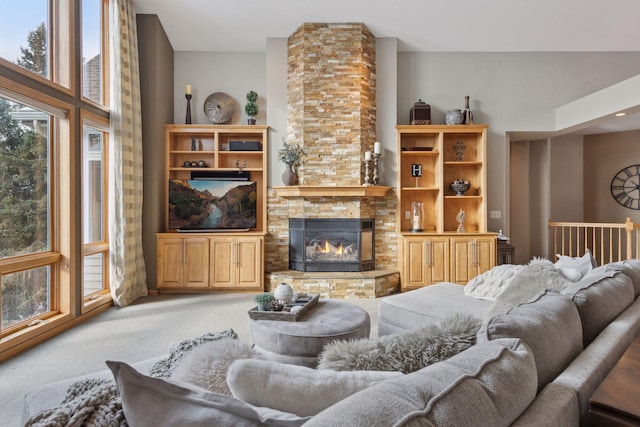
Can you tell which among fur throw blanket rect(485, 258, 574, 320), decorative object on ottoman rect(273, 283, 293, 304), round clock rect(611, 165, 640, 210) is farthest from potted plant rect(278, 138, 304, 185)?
round clock rect(611, 165, 640, 210)

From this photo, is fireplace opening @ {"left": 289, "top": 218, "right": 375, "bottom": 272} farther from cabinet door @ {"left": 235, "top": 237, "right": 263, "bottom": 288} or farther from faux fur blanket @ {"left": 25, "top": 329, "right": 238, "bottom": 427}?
faux fur blanket @ {"left": 25, "top": 329, "right": 238, "bottom": 427}

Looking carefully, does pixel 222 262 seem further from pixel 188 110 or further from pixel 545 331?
pixel 545 331

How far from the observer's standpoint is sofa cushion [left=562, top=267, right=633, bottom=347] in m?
1.38

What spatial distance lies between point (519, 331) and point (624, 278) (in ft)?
3.56

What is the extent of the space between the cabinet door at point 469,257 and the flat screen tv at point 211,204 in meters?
2.79

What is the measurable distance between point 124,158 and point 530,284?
4287mm

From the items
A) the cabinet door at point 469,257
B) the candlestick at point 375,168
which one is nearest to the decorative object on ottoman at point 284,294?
the candlestick at point 375,168

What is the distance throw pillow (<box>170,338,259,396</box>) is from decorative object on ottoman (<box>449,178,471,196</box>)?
4.72 metres

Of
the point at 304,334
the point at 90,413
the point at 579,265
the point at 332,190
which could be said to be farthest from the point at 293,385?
the point at 332,190

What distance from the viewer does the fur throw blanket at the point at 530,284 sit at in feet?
6.51

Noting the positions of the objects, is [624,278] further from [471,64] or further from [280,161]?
[471,64]

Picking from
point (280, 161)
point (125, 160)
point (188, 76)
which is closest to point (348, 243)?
point (280, 161)

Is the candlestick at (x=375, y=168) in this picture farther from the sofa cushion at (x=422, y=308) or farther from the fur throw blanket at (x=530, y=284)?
the fur throw blanket at (x=530, y=284)

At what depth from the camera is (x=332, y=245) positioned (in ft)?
17.2
